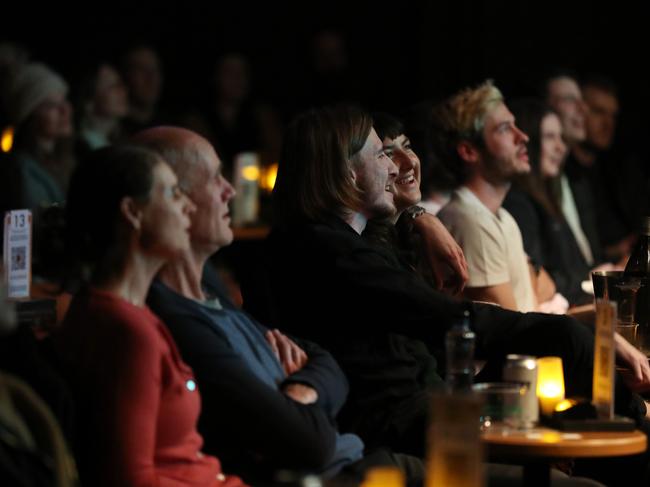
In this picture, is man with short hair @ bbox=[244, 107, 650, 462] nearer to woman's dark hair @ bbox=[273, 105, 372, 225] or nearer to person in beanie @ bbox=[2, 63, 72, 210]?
woman's dark hair @ bbox=[273, 105, 372, 225]

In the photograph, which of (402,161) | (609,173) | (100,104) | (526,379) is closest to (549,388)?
(526,379)

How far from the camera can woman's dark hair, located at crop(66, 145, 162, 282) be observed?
8.55 ft

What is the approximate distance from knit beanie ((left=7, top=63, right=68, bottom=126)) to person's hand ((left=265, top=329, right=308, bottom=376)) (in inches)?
167

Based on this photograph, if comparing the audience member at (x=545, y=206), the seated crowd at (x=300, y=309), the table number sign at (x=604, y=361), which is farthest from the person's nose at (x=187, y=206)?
the audience member at (x=545, y=206)

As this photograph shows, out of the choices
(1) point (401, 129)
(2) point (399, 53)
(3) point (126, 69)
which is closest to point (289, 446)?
(1) point (401, 129)

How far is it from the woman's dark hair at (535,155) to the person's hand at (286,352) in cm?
278

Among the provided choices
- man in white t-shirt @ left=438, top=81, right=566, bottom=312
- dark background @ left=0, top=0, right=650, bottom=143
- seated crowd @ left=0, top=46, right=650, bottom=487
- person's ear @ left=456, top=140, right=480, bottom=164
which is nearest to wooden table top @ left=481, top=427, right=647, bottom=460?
seated crowd @ left=0, top=46, right=650, bottom=487

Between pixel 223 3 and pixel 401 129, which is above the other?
pixel 223 3

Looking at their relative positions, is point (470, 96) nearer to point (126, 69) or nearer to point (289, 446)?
point (289, 446)

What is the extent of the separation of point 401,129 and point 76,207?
1603 millimetres

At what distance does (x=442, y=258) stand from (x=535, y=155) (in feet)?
6.66

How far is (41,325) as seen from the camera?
3.41m

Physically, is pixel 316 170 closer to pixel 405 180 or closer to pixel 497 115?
pixel 405 180

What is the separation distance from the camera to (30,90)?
7.16 metres
